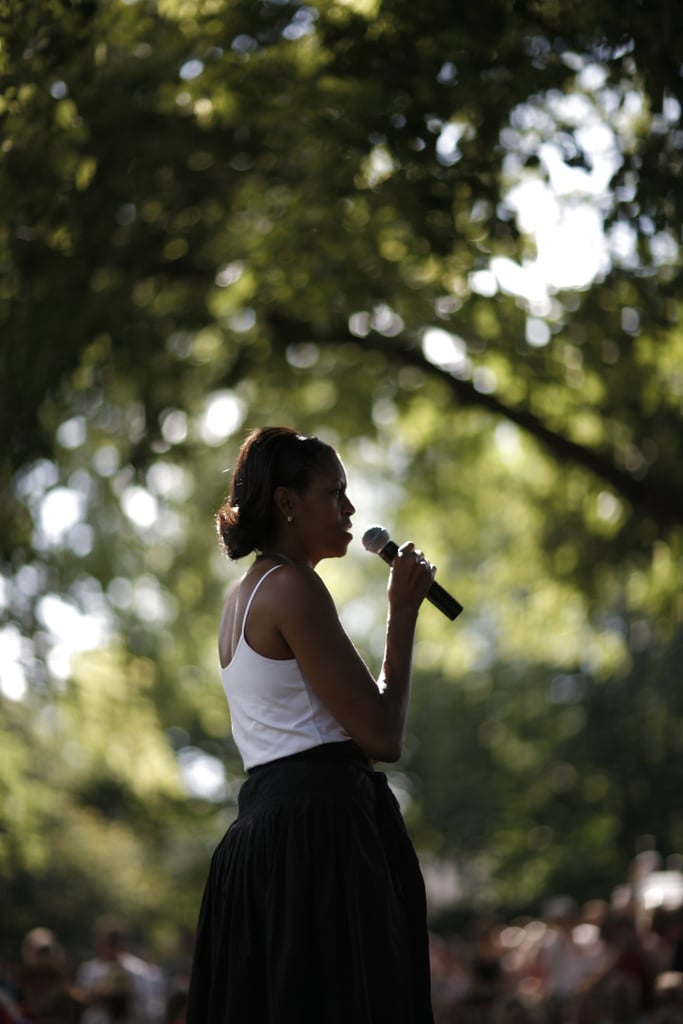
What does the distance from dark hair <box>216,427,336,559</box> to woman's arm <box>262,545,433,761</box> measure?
0.23m

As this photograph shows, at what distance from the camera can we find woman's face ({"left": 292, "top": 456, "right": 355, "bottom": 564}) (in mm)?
3721

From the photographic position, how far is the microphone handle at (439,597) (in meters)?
3.75

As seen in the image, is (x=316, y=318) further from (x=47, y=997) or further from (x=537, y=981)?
(x=537, y=981)

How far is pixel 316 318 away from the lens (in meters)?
9.72

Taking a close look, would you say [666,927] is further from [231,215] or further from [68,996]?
[231,215]

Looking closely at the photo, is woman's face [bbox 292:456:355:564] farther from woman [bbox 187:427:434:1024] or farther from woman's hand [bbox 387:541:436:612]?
woman's hand [bbox 387:541:436:612]

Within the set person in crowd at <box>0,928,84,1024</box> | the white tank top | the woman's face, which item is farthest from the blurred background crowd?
the woman's face

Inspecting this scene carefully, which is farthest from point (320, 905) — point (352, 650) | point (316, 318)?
point (316, 318)

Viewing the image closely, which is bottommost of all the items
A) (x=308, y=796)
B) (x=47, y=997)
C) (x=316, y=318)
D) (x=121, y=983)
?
(x=308, y=796)

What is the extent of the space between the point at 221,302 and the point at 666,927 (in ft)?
17.2

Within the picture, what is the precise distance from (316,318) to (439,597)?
6145 millimetres

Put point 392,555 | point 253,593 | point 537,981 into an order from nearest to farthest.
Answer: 1. point 253,593
2. point 392,555
3. point 537,981

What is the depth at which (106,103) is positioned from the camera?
7.96 metres

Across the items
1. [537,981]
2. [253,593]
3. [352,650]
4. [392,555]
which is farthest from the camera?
[537,981]
